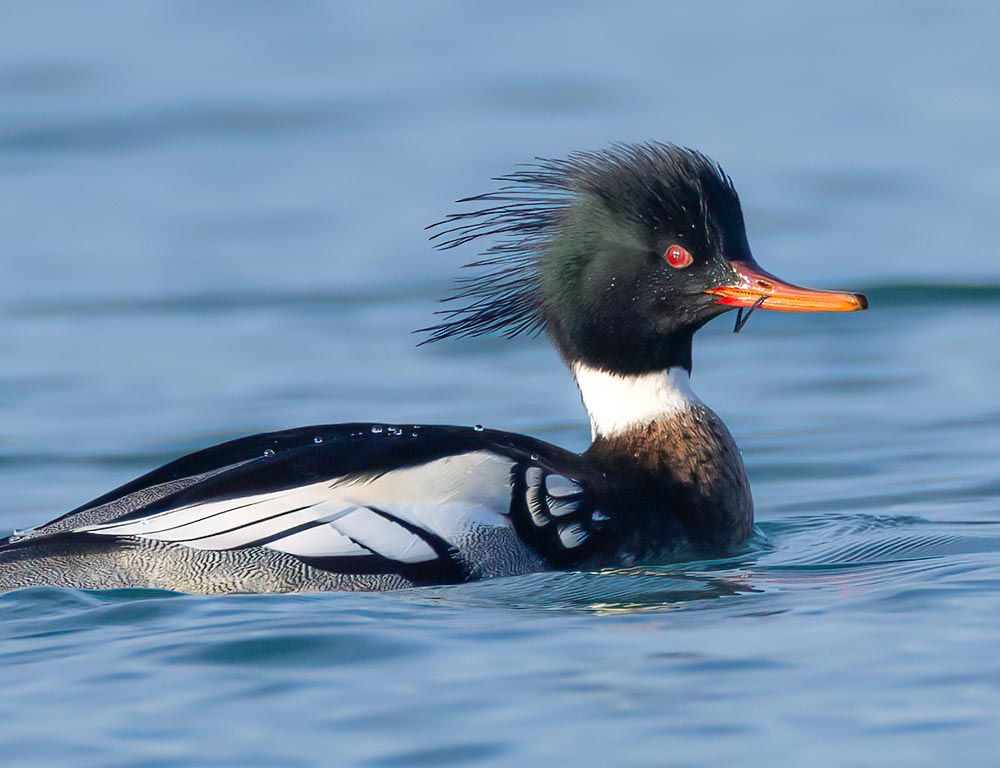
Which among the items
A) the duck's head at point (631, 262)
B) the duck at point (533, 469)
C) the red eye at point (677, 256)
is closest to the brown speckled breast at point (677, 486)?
the duck at point (533, 469)

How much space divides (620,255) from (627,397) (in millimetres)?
584

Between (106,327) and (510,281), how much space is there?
4951 millimetres

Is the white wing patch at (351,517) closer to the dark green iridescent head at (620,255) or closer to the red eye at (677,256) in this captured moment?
the dark green iridescent head at (620,255)

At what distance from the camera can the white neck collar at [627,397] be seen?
24.6 ft

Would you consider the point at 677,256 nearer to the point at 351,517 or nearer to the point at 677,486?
the point at 677,486

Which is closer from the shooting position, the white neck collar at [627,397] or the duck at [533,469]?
the duck at [533,469]

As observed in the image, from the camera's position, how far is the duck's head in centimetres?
727

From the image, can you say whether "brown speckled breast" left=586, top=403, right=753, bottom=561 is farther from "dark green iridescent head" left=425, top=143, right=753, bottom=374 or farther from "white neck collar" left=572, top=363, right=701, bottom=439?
"dark green iridescent head" left=425, top=143, right=753, bottom=374

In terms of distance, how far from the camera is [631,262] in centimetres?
731

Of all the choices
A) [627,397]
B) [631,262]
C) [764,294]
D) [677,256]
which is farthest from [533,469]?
[764,294]

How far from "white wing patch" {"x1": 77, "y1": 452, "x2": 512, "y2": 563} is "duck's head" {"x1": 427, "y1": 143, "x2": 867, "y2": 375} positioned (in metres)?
0.84

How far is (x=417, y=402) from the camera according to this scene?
10250mm

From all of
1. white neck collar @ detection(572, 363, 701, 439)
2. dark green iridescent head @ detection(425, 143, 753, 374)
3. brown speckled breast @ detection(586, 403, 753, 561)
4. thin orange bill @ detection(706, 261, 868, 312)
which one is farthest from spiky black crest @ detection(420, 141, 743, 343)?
brown speckled breast @ detection(586, 403, 753, 561)

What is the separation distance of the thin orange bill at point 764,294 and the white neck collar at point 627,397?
419 mm
